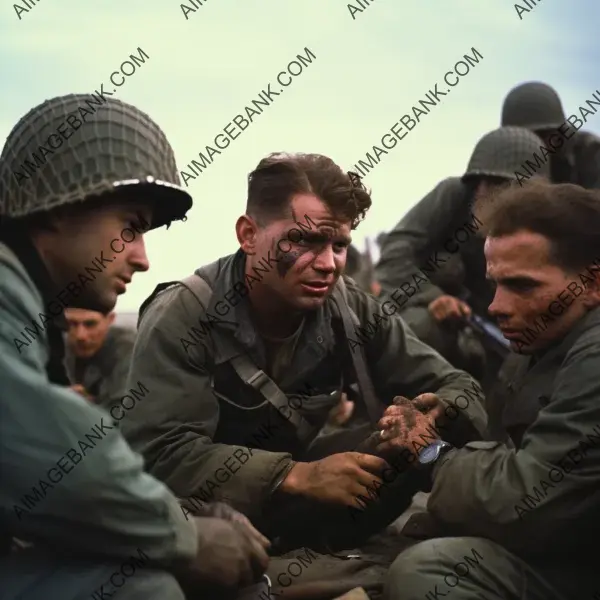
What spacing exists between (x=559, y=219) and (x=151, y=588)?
1214mm

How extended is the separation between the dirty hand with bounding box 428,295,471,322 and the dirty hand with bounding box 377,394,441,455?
133 centimetres

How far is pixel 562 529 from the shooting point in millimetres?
1731

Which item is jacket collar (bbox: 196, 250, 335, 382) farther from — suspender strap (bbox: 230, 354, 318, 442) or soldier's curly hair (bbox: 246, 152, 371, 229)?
soldier's curly hair (bbox: 246, 152, 371, 229)

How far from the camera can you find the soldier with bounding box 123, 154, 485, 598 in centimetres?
202

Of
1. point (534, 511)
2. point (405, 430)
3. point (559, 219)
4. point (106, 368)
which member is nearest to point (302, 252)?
point (405, 430)

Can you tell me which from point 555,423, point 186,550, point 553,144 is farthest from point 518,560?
point 553,144

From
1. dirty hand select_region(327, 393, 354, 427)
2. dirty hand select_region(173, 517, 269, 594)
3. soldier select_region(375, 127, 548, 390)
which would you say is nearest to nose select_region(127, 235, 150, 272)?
dirty hand select_region(173, 517, 269, 594)

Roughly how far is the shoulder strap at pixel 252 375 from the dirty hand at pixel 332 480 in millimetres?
262

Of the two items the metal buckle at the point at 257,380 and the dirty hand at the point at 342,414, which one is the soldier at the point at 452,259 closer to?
the dirty hand at the point at 342,414

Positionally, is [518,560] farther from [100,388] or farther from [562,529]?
[100,388]

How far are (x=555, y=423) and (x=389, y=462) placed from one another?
0.51 meters

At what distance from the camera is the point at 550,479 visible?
5.55 feet

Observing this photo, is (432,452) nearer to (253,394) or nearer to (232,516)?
(253,394)

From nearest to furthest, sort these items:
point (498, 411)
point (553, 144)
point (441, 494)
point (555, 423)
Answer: point (555, 423) → point (441, 494) → point (498, 411) → point (553, 144)
